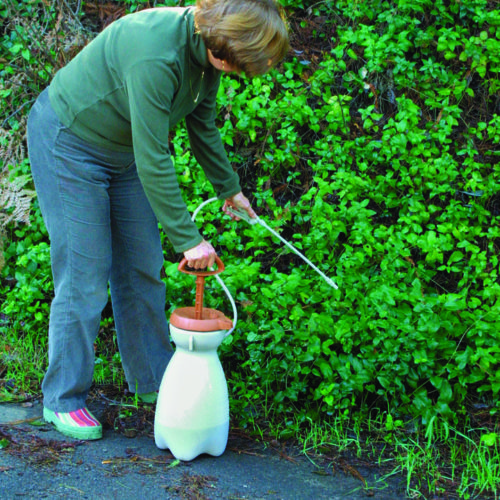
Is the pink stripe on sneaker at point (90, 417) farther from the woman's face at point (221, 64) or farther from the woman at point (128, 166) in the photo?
the woman's face at point (221, 64)

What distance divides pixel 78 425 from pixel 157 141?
1.32 metres

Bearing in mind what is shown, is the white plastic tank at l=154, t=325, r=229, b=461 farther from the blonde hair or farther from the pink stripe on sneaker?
the blonde hair

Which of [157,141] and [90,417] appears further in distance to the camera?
[90,417]

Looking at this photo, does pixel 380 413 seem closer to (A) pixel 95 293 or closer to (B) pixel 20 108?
(A) pixel 95 293

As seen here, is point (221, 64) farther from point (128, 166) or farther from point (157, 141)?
point (128, 166)

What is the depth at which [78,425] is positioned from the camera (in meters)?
2.72

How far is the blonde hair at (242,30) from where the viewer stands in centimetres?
213

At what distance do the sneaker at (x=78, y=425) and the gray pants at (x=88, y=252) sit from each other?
0.03 m

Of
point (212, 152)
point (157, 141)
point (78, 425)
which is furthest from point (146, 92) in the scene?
point (78, 425)

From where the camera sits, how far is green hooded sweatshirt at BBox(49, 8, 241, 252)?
221cm

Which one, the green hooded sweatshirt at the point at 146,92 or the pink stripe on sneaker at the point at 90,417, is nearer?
the green hooded sweatshirt at the point at 146,92

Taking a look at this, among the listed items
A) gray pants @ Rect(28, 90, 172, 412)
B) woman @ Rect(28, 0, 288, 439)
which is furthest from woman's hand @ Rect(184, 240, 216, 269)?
gray pants @ Rect(28, 90, 172, 412)

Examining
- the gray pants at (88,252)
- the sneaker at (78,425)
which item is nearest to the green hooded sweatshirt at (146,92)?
the gray pants at (88,252)

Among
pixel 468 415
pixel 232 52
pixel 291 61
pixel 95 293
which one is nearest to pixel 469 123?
pixel 291 61
